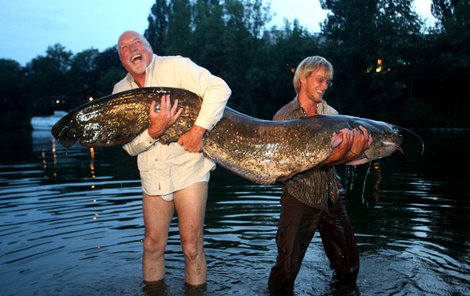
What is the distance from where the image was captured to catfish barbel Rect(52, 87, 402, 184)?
4.40 m

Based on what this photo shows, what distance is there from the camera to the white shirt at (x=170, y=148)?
177 inches

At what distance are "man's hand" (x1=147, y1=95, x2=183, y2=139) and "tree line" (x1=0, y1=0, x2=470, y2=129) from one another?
3652 cm

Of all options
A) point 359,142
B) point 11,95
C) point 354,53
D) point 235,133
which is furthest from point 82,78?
point 359,142

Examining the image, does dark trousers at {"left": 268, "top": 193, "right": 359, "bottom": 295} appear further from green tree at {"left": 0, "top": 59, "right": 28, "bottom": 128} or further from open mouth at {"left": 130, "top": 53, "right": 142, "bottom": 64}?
green tree at {"left": 0, "top": 59, "right": 28, "bottom": 128}

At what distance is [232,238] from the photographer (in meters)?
7.20

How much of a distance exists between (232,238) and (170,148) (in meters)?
2.95

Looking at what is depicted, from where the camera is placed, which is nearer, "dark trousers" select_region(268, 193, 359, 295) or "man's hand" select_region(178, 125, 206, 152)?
"man's hand" select_region(178, 125, 206, 152)

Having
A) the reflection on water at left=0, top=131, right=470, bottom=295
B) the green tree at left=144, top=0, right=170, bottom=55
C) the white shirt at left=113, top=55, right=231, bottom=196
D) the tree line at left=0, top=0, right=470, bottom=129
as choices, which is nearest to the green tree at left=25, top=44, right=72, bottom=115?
the green tree at left=144, top=0, right=170, bottom=55

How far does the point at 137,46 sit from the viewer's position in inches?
173

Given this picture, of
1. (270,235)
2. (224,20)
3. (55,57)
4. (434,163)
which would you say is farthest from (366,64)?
(55,57)

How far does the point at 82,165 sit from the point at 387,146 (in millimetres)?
14520

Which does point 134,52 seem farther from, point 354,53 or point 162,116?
point 354,53

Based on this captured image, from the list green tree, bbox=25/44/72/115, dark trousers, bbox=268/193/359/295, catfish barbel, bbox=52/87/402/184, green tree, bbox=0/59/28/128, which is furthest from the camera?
green tree, bbox=0/59/28/128

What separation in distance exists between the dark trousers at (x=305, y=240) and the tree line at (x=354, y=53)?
35218 millimetres
